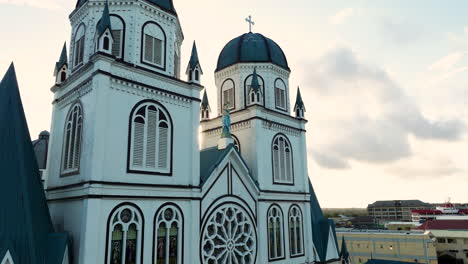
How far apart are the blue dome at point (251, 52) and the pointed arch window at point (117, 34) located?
1238 centimetres

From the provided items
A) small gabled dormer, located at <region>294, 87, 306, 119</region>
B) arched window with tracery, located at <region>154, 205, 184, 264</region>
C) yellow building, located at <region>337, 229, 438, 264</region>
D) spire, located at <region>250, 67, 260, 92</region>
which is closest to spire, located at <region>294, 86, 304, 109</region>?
small gabled dormer, located at <region>294, 87, 306, 119</region>

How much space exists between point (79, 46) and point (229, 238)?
1570 centimetres

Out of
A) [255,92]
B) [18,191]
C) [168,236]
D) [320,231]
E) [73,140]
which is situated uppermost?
[255,92]

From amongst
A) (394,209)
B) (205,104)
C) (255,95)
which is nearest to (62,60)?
(205,104)

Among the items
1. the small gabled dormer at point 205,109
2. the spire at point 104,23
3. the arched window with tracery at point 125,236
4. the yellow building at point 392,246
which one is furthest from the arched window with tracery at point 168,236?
the yellow building at point 392,246

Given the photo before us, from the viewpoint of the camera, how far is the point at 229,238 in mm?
23375

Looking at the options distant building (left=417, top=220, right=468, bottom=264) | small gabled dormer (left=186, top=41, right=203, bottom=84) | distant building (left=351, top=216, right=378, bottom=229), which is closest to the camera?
small gabled dormer (left=186, top=41, right=203, bottom=84)

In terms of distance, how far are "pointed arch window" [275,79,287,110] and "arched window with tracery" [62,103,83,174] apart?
55.4 ft

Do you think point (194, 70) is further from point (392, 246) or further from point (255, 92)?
point (392, 246)

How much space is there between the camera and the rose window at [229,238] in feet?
72.3

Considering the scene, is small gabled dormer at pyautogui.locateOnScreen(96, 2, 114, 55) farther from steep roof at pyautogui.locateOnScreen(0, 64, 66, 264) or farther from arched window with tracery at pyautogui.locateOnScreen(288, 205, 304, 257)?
arched window with tracery at pyautogui.locateOnScreen(288, 205, 304, 257)

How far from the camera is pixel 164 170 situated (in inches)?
802

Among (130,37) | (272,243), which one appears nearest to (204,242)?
(272,243)

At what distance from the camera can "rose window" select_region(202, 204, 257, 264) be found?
868 inches
